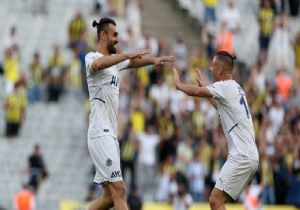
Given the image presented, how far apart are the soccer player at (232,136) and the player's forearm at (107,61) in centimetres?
111

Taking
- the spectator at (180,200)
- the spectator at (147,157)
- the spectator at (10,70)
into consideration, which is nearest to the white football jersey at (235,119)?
the spectator at (180,200)

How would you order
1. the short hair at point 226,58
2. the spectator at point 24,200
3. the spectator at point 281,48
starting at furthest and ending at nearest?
the spectator at point 281,48
the spectator at point 24,200
the short hair at point 226,58

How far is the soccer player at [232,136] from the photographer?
18.9 meters

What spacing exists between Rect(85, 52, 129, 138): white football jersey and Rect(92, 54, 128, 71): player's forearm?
0.71ft

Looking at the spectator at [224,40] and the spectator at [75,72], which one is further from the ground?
the spectator at [224,40]

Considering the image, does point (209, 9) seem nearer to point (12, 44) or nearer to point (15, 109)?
point (12, 44)

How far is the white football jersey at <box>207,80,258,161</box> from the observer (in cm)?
1889

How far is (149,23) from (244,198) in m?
9.68

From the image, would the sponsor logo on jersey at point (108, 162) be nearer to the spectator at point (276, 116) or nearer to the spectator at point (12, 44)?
the spectator at point (276, 116)

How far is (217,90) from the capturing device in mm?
18828

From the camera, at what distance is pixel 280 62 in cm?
3700

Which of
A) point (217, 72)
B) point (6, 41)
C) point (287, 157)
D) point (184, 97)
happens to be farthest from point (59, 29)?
point (217, 72)

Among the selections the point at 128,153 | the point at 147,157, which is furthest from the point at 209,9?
the point at 128,153

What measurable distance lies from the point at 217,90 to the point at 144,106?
1422 centimetres
